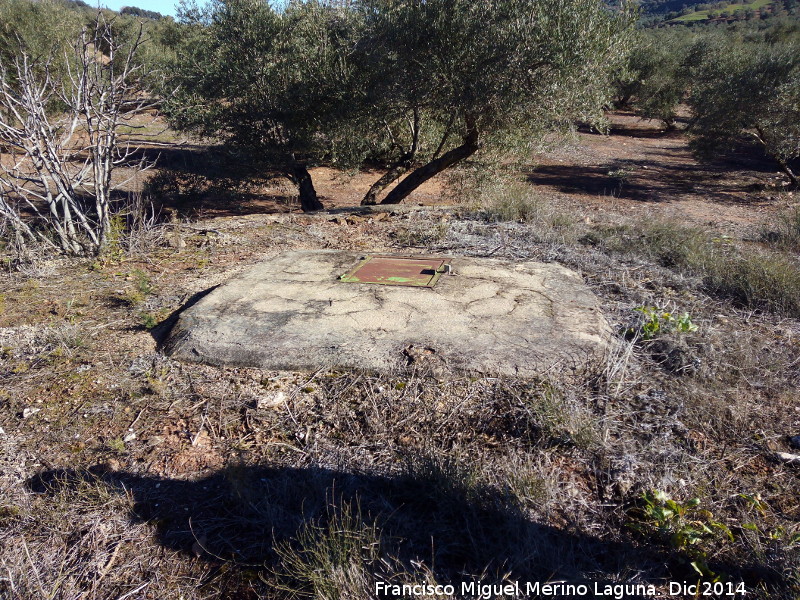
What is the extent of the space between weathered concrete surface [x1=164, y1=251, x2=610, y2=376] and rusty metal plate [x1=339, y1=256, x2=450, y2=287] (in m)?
0.10

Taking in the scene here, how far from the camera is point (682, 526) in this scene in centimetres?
197

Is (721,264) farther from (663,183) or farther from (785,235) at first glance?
(663,183)

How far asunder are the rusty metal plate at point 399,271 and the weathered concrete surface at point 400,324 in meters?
0.10

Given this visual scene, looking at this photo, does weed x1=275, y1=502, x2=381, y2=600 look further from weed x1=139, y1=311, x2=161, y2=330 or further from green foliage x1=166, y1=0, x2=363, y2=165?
green foliage x1=166, y1=0, x2=363, y2=165

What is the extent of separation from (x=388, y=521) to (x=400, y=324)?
4.80 ft

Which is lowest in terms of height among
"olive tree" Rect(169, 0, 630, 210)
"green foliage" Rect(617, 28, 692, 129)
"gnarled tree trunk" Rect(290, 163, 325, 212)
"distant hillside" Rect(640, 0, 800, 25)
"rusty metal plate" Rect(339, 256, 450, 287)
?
"rusty metal plate" Rect(339, 256, 450, 287)

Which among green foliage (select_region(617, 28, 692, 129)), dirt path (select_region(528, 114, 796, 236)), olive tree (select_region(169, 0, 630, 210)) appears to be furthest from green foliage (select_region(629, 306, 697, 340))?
green foliage (select_region(617, 28, 692, 129))

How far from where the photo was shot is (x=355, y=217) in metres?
6.43

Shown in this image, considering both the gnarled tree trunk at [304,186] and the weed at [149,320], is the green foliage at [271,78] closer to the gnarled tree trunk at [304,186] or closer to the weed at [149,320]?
the gnarled tree trunk at [304,186]

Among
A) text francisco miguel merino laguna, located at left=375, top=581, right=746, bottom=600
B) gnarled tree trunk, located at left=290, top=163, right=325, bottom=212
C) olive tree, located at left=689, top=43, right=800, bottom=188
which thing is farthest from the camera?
olive tree, located at left=689, top=43, right=800, bottom=188

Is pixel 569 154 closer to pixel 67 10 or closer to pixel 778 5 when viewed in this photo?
pixel 67 10

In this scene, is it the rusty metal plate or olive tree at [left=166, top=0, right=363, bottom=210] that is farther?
olive tree at [left=166, top=0, right=363, bottom=210]

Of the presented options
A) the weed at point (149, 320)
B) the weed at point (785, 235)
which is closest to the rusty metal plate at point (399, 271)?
the weed at point (149, 320)

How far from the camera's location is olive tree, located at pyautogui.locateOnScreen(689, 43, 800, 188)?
504 inches
